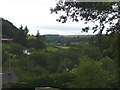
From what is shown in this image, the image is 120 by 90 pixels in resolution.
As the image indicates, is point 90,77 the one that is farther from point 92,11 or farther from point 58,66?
point 58,66

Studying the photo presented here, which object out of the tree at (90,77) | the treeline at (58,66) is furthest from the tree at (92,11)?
the tree at (90,77)

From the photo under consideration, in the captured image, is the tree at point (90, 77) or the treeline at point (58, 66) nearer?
the tree at point (90, 77)

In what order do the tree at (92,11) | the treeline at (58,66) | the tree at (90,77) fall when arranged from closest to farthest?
the tree at (92,11), the tree at (90,77), the treeline at (58,66)

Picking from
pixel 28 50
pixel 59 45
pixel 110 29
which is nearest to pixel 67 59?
pixel 59 45

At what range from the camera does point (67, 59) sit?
4838 cm

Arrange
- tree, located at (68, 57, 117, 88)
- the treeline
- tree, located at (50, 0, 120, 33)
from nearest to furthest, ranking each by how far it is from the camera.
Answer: tree, located at (50, 0, 120, 33) → tree, located at (68, 57, 117, 88) → the treeline

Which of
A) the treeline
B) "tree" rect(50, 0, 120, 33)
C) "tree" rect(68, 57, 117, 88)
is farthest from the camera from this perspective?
the treeline

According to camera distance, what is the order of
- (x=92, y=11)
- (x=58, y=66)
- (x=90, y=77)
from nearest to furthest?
(x=92, y=11) < (x=90, y=77) < (x=58, y=66)

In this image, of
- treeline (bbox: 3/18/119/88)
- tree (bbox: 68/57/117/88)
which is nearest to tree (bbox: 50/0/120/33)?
treeline (bbox: 3/18/119/88)

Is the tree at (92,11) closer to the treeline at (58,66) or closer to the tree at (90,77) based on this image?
the treeline at (58,66)

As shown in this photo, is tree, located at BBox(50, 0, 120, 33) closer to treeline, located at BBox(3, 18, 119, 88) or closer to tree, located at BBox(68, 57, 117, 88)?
treeline, located at BBox(3, 18, 119, 88)

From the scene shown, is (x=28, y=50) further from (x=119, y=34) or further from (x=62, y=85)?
(x=119, y=34)

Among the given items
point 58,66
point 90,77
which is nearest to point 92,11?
point 90,77

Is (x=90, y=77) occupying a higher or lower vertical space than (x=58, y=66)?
higher
